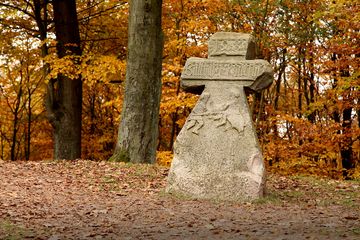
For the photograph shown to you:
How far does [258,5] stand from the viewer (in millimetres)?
14758

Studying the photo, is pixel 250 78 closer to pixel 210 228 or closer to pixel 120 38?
pixel 210 228

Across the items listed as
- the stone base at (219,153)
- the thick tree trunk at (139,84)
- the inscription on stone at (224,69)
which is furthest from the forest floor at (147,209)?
the inscription on stone at (224,69)

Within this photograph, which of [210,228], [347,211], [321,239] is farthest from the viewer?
[347,211]

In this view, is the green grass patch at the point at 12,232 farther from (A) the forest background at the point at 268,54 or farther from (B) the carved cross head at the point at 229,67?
(A) the forest background at the point at 268,54

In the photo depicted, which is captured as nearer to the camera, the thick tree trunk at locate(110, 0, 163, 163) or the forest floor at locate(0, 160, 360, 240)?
the forest floor at locate(0, 160, 360, 240)

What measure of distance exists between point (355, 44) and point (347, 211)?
9.20m

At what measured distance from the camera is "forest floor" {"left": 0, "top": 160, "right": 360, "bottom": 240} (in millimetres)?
5609

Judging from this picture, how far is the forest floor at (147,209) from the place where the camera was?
18.4 ft

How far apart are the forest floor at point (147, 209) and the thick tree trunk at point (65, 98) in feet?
13.7

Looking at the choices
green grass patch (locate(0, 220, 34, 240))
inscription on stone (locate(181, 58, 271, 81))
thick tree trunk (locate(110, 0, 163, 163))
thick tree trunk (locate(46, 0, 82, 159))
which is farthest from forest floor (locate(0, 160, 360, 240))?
thick tree trunk (locate(46, 0, 82, 159))

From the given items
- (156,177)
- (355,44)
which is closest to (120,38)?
(355,44)

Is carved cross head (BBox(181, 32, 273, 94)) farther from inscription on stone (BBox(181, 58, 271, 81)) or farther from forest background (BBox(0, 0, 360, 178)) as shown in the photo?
forest background (BBox(0, 0, 360, 178))

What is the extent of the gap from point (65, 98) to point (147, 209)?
26.7ft

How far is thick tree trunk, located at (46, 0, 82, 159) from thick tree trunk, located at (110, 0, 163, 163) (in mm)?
3533
